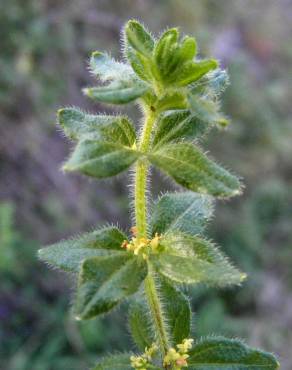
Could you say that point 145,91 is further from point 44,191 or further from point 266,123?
point 266,123

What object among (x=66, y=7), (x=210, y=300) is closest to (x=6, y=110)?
(x=66, y=7)

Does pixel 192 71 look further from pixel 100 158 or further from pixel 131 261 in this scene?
pixel 131 261

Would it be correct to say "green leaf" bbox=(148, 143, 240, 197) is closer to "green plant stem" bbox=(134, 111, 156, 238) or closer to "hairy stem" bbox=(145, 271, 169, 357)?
"green plant stem" bbox=(134, 111, 156, 238)

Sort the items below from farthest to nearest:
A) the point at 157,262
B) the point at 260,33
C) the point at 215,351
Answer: the point at 260,33
the point at 215,351
the point at 157,262

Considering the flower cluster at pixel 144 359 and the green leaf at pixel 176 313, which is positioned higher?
the green leaf at pixel 176 313

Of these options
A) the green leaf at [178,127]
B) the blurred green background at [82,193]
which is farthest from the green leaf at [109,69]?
the blurred green background at [82,193]

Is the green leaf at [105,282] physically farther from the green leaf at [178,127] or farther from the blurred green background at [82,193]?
the blurred green background at [82,193]

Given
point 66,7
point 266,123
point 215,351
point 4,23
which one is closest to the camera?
point 215,351
